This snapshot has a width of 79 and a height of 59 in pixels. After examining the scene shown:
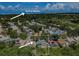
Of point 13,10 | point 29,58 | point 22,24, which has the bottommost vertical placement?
point 29,58

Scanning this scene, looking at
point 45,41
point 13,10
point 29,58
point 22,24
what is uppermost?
point 13,10

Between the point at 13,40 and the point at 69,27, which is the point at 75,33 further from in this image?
the point at 13,40

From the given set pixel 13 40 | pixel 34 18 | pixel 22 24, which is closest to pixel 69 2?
pixel 34 18

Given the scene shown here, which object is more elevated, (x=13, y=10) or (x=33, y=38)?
(x=13, y=10)

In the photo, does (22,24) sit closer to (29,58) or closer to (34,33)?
(34,33)

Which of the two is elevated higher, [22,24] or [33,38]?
[22,24]

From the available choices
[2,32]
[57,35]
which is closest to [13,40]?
[2,32]
